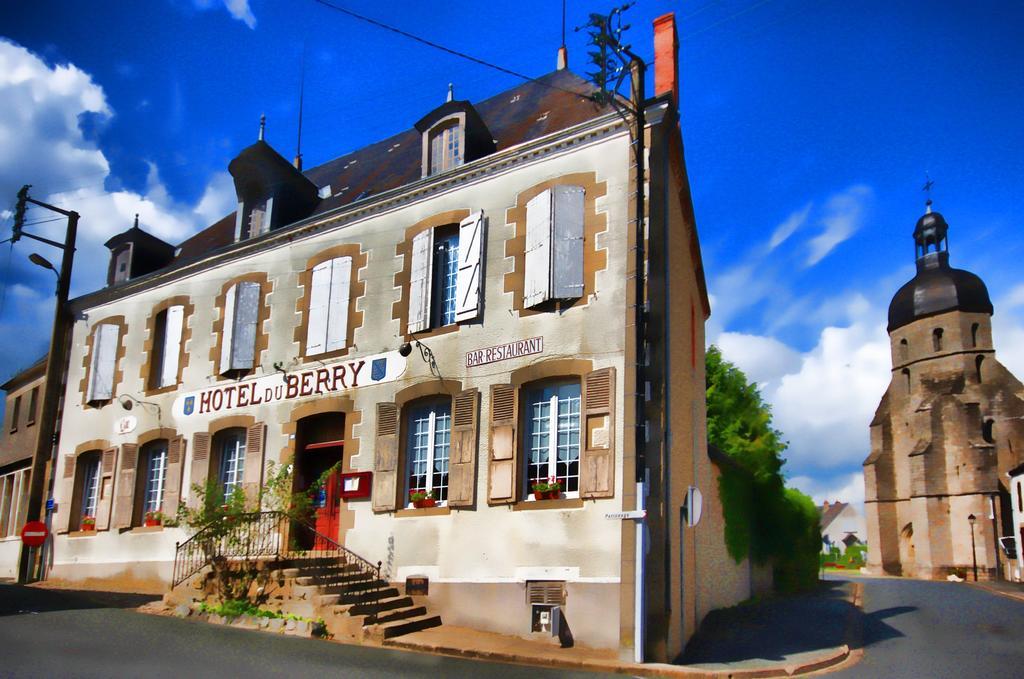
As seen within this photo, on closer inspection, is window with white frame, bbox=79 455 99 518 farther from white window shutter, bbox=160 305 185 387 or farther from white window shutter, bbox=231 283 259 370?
white window shutter, bbox=231 283 259 370

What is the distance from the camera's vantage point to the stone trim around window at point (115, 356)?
19.2 metres

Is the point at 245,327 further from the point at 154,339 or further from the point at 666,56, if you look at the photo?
the point at 666,56

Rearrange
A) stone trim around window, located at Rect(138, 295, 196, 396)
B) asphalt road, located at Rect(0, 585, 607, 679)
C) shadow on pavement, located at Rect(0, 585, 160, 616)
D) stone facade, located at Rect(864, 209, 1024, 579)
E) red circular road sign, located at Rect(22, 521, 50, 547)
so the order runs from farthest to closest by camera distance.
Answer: stone facade, located at Rect(864, 209, 1024, 579), red circular road sign, located at Rect(22, 521, 50, 547), stone trim around window, located at Rect(138, 295, 196, 396), shadow on pavement, located at Rect(0, 585, 160, 616), asphalt road, located at Rect(0, 585, 607, 679)

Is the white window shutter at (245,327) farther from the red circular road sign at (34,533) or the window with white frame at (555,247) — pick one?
the red circular road sign at (34,533)

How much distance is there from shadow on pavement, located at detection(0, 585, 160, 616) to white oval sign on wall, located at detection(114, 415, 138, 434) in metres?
3.44

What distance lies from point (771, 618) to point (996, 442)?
137 ft

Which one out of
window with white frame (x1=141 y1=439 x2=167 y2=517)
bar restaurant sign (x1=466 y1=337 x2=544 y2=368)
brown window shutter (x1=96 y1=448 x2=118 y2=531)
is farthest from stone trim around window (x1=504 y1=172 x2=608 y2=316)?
brown window shutter (x1=96 y1=448 x2=118 y2=531)

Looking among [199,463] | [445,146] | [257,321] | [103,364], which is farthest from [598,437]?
[103,364]

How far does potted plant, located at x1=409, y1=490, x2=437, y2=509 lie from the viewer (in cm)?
1334

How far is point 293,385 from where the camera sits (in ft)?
51.8

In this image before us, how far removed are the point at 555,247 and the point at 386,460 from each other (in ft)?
14.2

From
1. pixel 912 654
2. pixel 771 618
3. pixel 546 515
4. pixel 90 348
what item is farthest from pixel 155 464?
pixel 912 654

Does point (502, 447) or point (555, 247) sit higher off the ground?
point (555, 247)

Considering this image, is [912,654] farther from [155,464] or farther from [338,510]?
[155,464]
